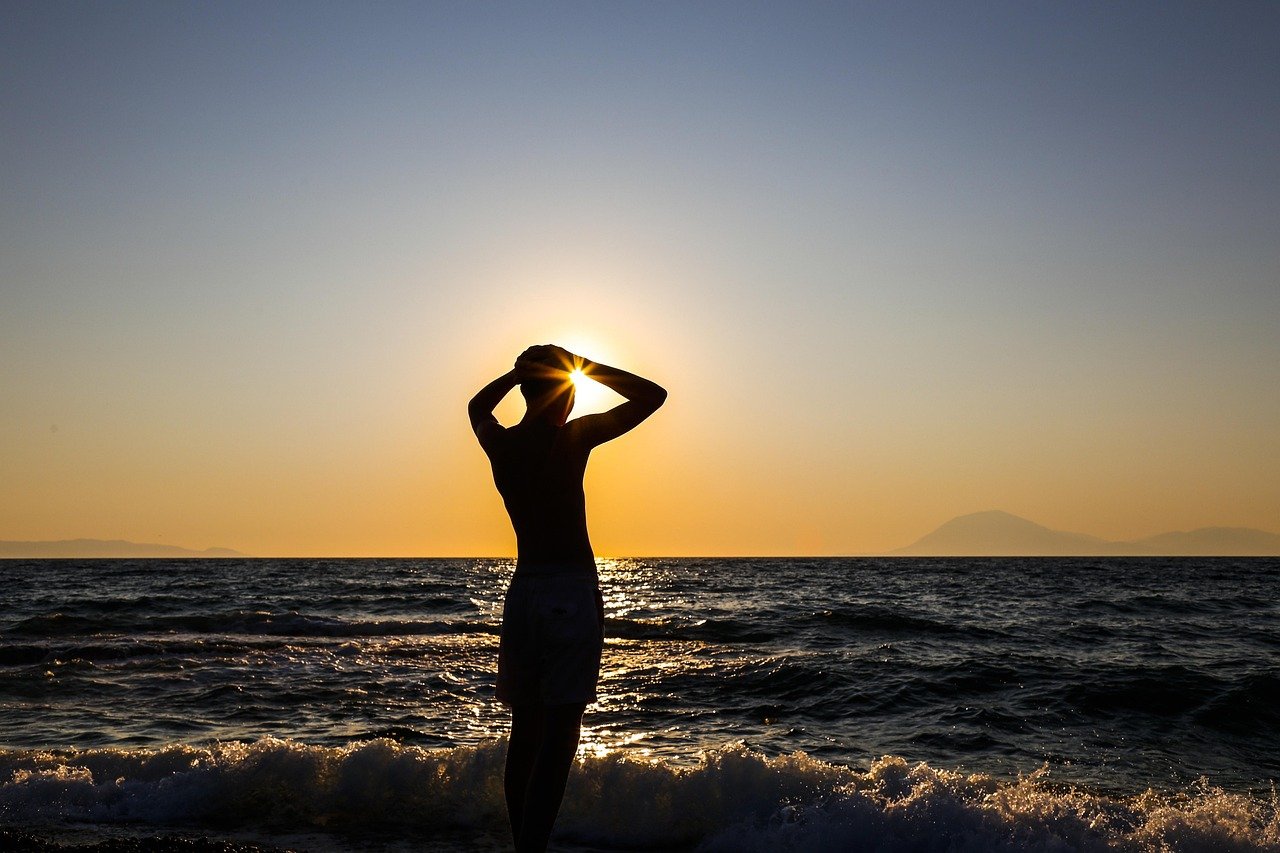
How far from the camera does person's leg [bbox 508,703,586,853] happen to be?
3.74m

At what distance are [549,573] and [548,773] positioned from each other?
Answer: 774 millimetres

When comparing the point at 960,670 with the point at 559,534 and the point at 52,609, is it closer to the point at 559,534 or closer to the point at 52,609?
the point at 559,534

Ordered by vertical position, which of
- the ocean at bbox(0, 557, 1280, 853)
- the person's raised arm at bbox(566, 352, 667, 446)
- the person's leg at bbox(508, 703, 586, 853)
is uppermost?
the person's raised arm at bbox(566, 352, 667, 446)

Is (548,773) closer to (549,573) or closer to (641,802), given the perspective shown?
(549,573)

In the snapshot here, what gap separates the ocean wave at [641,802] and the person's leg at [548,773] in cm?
274

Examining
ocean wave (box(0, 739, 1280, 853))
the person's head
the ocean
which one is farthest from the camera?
the ocean

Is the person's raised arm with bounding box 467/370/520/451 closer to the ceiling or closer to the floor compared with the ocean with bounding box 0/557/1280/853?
closer to the ceiling

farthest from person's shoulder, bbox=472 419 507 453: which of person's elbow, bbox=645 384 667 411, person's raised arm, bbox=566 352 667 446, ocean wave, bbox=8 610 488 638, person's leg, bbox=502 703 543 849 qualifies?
ocean wave, bbox=8 610 488 638

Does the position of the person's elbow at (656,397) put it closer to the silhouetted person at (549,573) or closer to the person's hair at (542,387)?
the silhouetted person at (549,573)

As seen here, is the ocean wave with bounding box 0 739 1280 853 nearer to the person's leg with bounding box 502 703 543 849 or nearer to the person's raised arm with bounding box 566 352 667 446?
the person's leg with bounding box 502 703 543 849

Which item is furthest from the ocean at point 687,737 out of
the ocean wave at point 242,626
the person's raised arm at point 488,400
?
the person's raised arm at point 488,400

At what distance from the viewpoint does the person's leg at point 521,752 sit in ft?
13.0

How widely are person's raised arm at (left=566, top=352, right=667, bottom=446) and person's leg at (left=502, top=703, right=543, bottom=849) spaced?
3.80ft

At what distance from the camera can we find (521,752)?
4004 millimetres
